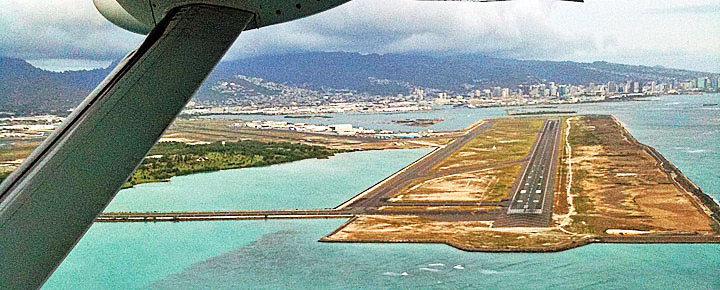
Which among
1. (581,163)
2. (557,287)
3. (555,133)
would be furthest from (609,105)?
(557,287)

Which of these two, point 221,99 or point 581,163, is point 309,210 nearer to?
point 581,163

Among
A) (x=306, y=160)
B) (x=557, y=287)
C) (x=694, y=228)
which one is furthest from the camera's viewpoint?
(x=306, y=160)

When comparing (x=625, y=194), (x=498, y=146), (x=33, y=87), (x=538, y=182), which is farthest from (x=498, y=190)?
(x=33, y=87)

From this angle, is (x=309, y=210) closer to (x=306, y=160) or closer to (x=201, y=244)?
(x=201, y=244)

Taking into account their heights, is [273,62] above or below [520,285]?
above

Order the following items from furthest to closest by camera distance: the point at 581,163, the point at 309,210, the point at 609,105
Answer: the point at 609,105 < the point at 581,163 < the point at 309,210

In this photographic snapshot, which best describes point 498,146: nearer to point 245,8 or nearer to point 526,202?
point 526,202

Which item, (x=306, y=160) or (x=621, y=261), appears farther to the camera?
(x=306, y=160)

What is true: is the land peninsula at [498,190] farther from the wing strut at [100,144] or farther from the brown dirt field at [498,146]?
the wing strut at [100,144]
